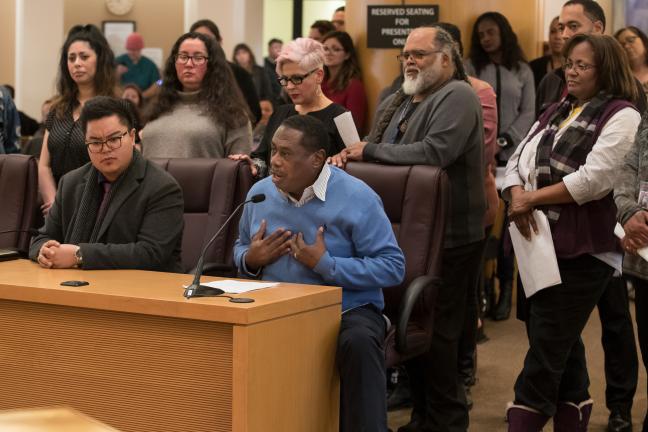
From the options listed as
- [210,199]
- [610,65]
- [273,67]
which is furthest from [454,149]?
[273,67]

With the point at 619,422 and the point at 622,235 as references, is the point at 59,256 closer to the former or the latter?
the point at 622,235

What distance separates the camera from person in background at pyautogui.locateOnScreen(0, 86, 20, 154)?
5.46m

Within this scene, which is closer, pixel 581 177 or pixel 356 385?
pixel 356 385

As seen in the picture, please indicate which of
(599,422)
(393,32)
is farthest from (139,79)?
(599,422)

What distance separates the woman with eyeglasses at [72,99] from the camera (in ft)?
15.7

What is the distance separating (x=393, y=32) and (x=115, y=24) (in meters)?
8.05

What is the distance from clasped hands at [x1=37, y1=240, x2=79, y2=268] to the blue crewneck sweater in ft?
1.86

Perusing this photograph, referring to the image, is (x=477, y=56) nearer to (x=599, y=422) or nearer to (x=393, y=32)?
(x=393, y=32)

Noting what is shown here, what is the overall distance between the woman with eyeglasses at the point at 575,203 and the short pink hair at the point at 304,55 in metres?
0.98

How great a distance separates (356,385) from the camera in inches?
126

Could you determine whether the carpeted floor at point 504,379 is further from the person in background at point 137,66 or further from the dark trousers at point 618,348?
the person in background at point 137,66

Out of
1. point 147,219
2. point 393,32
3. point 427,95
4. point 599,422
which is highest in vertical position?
point 393,32

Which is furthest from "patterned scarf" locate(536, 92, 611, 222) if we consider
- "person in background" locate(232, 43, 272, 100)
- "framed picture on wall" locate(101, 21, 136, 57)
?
"framed picture on wall" locate(101, 21, 136, 57)

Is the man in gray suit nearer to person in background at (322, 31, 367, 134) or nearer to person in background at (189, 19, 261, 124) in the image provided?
person in background at (189, 19, 261, 124)
